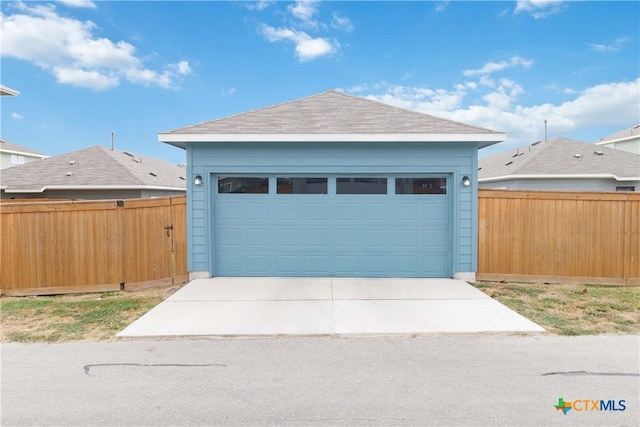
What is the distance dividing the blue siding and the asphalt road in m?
3.37

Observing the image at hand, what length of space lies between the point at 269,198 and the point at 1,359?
16.3 feet

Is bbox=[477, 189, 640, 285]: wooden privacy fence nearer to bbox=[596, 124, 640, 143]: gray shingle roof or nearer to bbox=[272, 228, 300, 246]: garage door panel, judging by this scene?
bbox=[272, 228, 300, 246]: garage door panel

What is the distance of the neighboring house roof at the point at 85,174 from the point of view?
1520cm

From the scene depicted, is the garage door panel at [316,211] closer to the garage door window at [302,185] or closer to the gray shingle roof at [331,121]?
the garage door window at [302,185]

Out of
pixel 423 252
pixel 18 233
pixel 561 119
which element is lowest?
pixel 423 252

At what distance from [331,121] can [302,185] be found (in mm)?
1582

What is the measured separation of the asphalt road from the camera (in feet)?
9.15

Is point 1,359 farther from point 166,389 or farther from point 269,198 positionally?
point 269,198

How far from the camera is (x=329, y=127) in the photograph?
7512 mm

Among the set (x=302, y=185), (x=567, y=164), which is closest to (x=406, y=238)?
(x=302, y=185)

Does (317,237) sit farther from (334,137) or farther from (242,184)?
(334,137)

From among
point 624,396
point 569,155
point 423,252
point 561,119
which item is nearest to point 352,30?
point 423,252

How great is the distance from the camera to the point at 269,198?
25.4 ft

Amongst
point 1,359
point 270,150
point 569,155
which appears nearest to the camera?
point 1,359
